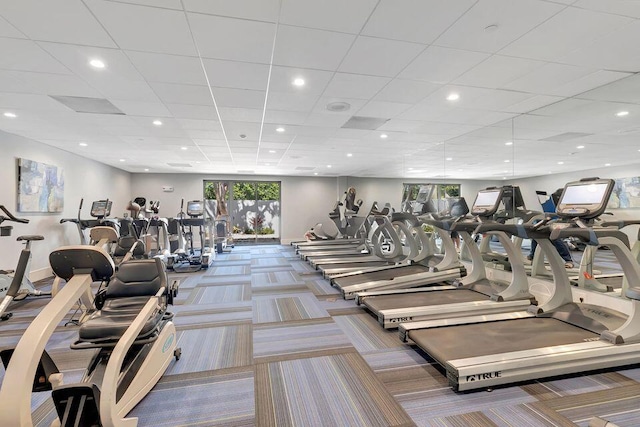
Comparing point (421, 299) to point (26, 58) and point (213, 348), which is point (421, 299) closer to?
point (213, 348)

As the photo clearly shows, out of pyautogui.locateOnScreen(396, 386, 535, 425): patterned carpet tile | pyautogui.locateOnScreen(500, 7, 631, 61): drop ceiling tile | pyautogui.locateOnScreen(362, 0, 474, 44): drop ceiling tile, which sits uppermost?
pyautogui.locateOnScreen(500, 7, 631, 61): drop ceiling tile

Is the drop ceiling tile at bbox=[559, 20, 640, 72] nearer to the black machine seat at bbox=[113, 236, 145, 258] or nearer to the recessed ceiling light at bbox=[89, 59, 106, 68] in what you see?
the recessed ceiling light at bbox=[89, 59, 106, 68]

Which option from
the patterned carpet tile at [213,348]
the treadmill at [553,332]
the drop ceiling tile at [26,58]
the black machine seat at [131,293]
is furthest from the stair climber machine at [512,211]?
the drop ceiling tile at [26,58]

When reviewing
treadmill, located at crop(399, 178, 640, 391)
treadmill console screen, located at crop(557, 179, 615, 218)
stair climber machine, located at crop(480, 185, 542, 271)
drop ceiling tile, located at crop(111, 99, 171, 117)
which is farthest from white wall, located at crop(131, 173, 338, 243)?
treadmill console screen, located at crop(557, 179, 615, 218)

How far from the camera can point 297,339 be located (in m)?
3.04

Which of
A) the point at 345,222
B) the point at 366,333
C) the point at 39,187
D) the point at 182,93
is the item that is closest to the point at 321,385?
the point at 366,333

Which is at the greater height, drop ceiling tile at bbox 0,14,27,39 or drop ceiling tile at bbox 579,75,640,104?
drop ceiling tile at bbox 579,75,640,104

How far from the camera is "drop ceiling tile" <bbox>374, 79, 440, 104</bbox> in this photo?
11.0 ft

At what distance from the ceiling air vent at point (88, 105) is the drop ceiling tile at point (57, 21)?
1.50m

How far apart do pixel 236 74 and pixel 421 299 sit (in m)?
3.44

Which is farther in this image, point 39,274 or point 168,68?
point 39,274

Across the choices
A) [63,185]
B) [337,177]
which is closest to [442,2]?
[63,185]

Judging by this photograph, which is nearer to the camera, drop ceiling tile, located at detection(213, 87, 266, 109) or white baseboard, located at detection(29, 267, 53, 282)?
drop ceiling tile, located at detection(213, 87, 266, 109)

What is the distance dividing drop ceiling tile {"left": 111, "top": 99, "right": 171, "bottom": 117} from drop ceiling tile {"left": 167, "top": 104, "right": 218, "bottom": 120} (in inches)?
4.6
